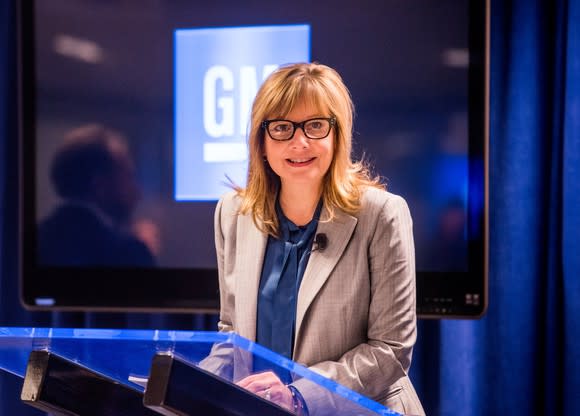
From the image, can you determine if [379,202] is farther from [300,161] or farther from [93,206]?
[93,206]

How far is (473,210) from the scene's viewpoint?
2.32 m

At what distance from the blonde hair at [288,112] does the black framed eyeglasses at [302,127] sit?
0.7 inches

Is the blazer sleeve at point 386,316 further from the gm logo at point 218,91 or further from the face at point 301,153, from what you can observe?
the gm logo at point 218,91

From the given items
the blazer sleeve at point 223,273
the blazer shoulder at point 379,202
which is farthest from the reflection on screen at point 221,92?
Result: the blazer shoulder at point 379,202

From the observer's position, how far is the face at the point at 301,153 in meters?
1.38

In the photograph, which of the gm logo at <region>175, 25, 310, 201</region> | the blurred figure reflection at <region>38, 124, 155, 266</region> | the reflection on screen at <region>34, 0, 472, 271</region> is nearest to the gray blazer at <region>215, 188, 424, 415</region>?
the reflection on screen at <region>34, 0, 472, 271</region>

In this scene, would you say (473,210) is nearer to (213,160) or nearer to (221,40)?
(213,160)

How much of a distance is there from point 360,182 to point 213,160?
110cm

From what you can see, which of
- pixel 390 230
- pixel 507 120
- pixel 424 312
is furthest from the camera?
pixel 507 120

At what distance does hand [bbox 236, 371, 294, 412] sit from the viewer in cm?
63

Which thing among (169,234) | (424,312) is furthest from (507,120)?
(169,234)

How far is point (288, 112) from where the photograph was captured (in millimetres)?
1382

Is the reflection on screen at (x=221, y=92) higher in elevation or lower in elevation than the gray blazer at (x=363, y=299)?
higher

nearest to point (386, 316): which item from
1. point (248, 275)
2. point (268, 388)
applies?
point (248, 275)
